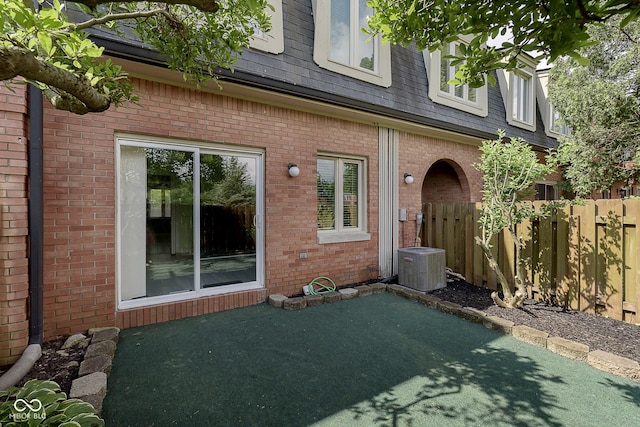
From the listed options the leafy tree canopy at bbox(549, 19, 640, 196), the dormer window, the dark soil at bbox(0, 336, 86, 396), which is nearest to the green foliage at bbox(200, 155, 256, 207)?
the dark soil at bbox(0, 336, 86, 396)

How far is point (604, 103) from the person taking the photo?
8180 mm

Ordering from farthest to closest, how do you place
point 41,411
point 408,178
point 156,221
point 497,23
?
1. point 408,178
2. point 156,221
3. point 497,23
4. point 41,411

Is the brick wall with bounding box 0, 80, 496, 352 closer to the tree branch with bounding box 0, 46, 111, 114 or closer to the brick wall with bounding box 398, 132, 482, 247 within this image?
the brick wall with bounding box 398, 132, 482, 247

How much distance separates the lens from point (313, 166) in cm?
592

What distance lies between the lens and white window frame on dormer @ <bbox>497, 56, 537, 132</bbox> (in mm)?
9820

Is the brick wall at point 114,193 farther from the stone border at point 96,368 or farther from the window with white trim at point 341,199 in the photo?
the stone border at point 96,368

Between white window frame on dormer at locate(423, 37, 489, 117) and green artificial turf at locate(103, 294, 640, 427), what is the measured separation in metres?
5.83

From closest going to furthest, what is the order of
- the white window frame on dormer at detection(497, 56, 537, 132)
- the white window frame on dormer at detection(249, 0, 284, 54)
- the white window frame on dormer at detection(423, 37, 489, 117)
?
the white window frame on dormer at detection(249, 0, 284, 54) < the white window frame on dormer at detection(423, 37, 489, 117) < the white window frame on dormer at detection(497, 56, 537, 132)

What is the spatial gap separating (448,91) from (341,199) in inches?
179

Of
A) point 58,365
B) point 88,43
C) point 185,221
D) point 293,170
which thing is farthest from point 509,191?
point 58,365

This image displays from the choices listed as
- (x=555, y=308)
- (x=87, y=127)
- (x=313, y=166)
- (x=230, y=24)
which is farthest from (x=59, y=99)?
(x=555, y=308)

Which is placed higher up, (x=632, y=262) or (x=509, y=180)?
(x=509, y=180)

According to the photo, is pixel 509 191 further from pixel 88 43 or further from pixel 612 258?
pixel 88 43

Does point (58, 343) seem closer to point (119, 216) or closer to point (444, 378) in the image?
point (119, 216)
